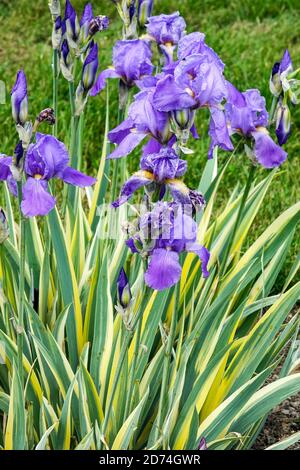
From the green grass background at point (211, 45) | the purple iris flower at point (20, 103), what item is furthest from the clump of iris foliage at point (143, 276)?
the green grass background at point (211, 45)

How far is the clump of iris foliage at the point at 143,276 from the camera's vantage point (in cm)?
148

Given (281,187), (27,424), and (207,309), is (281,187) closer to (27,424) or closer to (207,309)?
(207,309)

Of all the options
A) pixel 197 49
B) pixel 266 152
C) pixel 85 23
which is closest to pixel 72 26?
pixel 85 23

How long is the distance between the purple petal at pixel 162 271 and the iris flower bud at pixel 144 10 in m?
0.95

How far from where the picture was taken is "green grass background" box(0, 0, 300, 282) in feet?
11.7

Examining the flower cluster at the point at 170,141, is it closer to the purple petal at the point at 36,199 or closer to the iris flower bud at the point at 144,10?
the purple petal at the point at 36,199

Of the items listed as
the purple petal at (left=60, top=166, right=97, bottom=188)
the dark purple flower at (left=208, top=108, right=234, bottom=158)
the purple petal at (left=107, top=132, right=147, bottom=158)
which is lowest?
the purple petal at (left=60, top=166, right=97, bottom=188)

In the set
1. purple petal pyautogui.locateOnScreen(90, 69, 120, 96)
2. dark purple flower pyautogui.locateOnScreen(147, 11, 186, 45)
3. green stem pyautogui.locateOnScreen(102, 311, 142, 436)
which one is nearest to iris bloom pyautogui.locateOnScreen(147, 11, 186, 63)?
dark purple flower pyautogui.locateOnScreen(147, 11, 186, 45)

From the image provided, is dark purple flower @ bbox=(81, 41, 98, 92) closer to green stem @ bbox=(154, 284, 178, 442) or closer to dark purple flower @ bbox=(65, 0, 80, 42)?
dark purple flower @ bbox=(65, 0, 80, 42)

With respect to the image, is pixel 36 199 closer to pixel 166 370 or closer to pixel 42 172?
pixel 42 172

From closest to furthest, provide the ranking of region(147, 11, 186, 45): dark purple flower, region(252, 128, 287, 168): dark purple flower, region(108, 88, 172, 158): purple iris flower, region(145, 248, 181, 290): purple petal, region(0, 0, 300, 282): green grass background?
region(145, 248, 181, 290): purple petal, region(108, 88, 172, 158): purple iris flower, region(252, 128, 287, 168): dark purple flower, region(147, 11, 186, 45): dark purple flower, region(0, 0, 300, 282): green grass background

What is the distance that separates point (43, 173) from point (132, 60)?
1.82ft

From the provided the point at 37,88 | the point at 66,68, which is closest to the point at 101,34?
the point at 37,88

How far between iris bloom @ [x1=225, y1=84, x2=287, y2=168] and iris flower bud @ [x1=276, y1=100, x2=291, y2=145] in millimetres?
29
